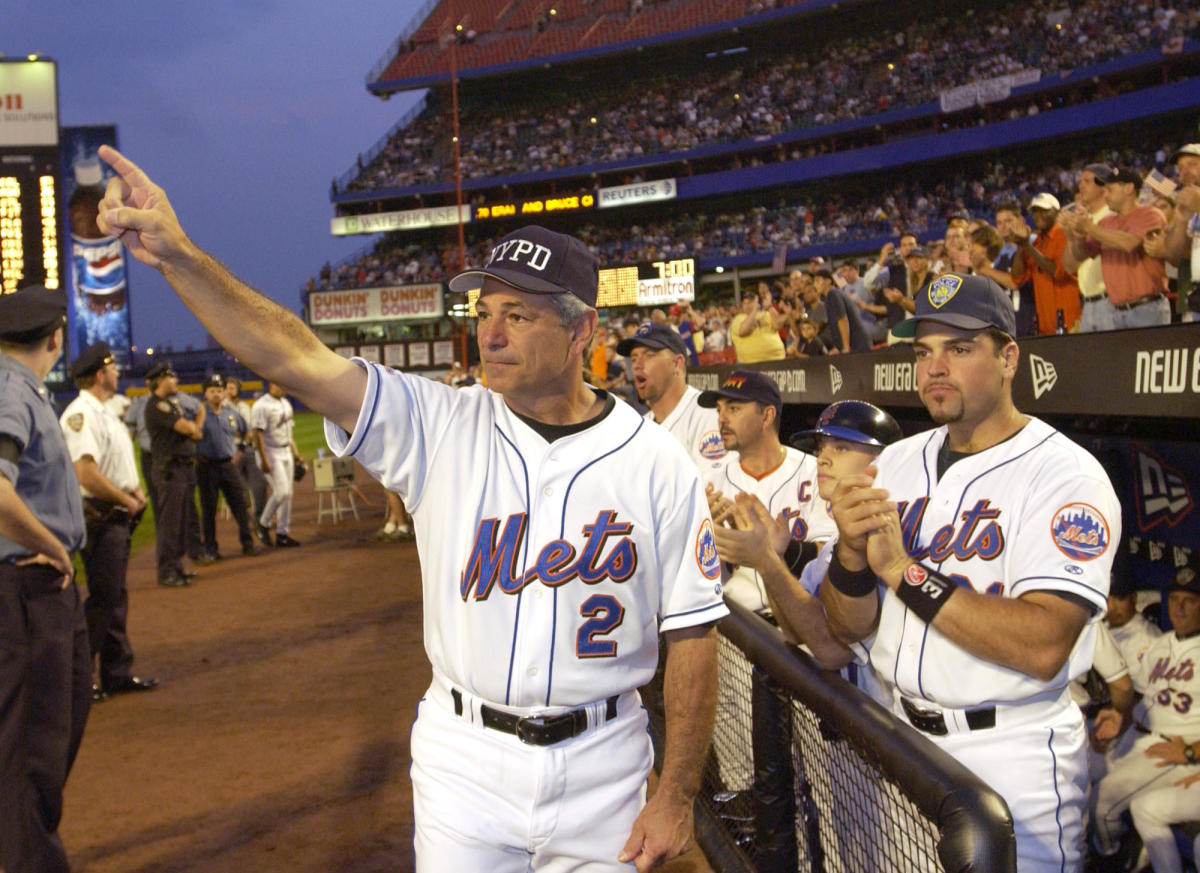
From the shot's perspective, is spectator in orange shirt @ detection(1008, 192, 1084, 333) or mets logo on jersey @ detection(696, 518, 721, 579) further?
spectator in orange shirt @ detection(1008, 192, 1084, 333)

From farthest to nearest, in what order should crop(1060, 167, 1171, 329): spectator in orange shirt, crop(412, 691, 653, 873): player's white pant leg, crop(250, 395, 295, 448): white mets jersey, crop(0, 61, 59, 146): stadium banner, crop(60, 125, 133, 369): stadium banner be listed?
crop(60, 125, 133, 369): stadium banner, crop(0, 61, 59, 146): stadium banner, crop(250, 395, 295, 448): white mets jersey, crop(1060, 167, 1171, 329): spectator in orange shirt, crop(412, 691, 653, 873): player's white pant leg

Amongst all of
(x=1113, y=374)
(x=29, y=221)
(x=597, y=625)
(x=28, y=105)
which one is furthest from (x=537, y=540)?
(x=28, y=105)

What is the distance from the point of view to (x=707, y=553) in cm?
251

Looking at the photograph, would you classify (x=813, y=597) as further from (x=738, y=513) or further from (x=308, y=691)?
(x=308, y=691)

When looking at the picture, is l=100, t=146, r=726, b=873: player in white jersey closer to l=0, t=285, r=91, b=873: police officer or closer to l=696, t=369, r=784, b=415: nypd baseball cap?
l=0, t=285, r=91, b=873: police officer

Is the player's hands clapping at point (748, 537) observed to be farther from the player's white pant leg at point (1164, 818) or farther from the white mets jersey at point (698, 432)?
the player's white pant leg at point (1164, 818)

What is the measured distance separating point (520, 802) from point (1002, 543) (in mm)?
1337

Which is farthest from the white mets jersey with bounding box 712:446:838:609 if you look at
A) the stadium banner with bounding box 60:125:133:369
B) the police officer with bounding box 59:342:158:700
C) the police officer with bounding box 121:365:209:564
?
the stadium banner with bounding box 60:125:133:369

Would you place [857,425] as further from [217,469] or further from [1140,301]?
[217,469]

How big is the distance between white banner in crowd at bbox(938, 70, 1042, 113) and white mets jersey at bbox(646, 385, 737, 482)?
2983 cm

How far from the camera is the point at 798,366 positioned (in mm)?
8617

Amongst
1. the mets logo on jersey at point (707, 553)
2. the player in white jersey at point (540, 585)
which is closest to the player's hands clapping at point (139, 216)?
the player in white jersey at point (540, 585)

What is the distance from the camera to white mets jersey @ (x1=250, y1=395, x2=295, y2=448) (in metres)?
12.8

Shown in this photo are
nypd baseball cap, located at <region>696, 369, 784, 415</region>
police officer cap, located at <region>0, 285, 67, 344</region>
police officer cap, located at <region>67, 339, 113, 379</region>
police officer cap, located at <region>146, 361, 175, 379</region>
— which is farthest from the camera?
police officer cap, located at <region>146, 361, 175, 379</region>
